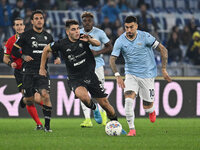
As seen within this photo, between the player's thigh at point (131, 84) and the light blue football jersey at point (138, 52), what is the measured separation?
119 mm

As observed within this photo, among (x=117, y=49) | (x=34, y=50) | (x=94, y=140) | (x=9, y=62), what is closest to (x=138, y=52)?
(x=117, y=49)

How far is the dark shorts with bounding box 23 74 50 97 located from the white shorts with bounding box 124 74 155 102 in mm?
1691

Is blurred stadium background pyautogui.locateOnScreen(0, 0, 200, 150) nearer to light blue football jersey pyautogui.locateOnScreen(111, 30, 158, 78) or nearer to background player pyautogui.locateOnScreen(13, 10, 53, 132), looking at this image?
background player pyautogui.locateOnScreen(13, 10, 53, 132)

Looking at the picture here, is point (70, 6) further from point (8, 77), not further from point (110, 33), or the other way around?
point (8, 77)

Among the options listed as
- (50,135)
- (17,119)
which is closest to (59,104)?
(17,119)

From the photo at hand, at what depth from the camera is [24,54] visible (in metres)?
12.3

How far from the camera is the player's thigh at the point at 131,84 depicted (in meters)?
11.4

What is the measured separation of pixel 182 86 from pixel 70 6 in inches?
296

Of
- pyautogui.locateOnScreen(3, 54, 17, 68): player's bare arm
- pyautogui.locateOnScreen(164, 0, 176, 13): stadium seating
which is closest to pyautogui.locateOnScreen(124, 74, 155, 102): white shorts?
pyautogui.locateOnScreen(3, 54, 17, 68): player's bare arm

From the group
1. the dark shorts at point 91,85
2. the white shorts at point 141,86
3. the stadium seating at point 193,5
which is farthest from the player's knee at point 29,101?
the stadium seating at point 193,5

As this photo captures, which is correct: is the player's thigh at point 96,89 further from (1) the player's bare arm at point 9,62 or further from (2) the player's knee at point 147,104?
(1) the player's bare arm at point 9,62

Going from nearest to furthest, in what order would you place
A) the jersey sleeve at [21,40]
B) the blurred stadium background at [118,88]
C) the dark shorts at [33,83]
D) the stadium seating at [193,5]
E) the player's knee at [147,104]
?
the blurred stadium background at [118,88] < the dark shorts at [33,83] < the jersey sleeve at [21,40] < the player's knee at [147,104] < the stadium seating at [193,5]

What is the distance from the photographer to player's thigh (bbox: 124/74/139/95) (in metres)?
11.4

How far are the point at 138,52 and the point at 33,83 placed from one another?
2.36 meters
